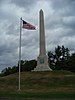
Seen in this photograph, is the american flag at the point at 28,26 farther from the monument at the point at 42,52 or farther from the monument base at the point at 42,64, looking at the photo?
the monument base at the point at 42,64

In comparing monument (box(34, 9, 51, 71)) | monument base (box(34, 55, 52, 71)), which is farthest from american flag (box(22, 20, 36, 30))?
monument base (box(34, 55, 52, 71))

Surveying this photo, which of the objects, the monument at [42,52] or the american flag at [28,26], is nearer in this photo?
the american flag at [28,26]

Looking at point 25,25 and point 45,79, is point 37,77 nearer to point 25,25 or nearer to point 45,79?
point 45,79

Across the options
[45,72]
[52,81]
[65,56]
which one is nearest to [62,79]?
[52,81]

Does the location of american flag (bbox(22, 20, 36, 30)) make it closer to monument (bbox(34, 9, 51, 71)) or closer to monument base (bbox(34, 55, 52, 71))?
monument (bbox(34, 9, 51, 71))

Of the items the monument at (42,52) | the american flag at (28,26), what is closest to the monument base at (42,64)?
the monument at (42,52)

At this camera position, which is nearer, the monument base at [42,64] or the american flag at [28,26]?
the american flag at [28,26]

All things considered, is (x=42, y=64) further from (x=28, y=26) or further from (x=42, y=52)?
(x=28, y=26)

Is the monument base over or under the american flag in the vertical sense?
under

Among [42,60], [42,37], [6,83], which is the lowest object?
[6,83]

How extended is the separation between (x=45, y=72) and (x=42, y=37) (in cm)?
725

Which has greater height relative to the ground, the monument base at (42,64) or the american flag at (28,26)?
the american flag at (28,26)

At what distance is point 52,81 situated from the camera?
144 ft

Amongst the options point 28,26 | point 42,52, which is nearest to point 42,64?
point 42,52
